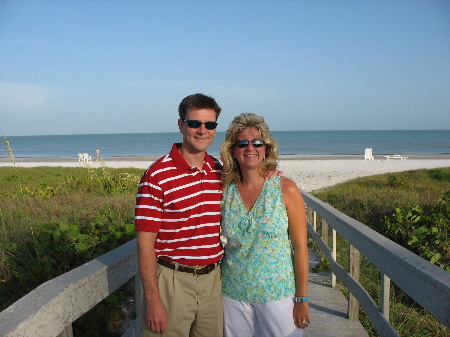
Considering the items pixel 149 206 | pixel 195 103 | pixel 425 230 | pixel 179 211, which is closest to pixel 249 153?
pixel 195 103

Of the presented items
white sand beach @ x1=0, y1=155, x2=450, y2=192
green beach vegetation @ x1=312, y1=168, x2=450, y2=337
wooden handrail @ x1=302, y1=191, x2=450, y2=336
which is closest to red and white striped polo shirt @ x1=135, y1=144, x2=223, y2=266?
wooden handrail @ x1=302, y1=191, x2=450, y2=336

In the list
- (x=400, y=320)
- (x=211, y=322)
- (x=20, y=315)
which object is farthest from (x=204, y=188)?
(x=400, y=320)

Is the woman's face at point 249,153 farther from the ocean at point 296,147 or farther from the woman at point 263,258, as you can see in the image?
the ocean at point 296,147

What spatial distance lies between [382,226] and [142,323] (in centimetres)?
566

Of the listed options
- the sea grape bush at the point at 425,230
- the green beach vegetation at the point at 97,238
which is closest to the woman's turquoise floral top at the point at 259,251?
the green beach vegetation at the point at 97,238

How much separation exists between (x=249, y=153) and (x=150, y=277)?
0.96 meters

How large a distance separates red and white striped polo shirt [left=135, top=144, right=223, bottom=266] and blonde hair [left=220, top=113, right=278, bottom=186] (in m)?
0.23

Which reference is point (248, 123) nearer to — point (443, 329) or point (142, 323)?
point (142, 323)

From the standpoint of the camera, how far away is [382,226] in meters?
7.07

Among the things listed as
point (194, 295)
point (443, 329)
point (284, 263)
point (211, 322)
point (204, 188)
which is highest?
point (204, 188)

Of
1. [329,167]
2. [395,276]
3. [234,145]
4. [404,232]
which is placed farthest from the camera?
[329,167]

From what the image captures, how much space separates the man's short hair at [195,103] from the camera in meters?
2.58

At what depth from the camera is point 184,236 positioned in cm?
237

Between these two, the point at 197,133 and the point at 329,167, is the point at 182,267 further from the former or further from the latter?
the point at 329,167
